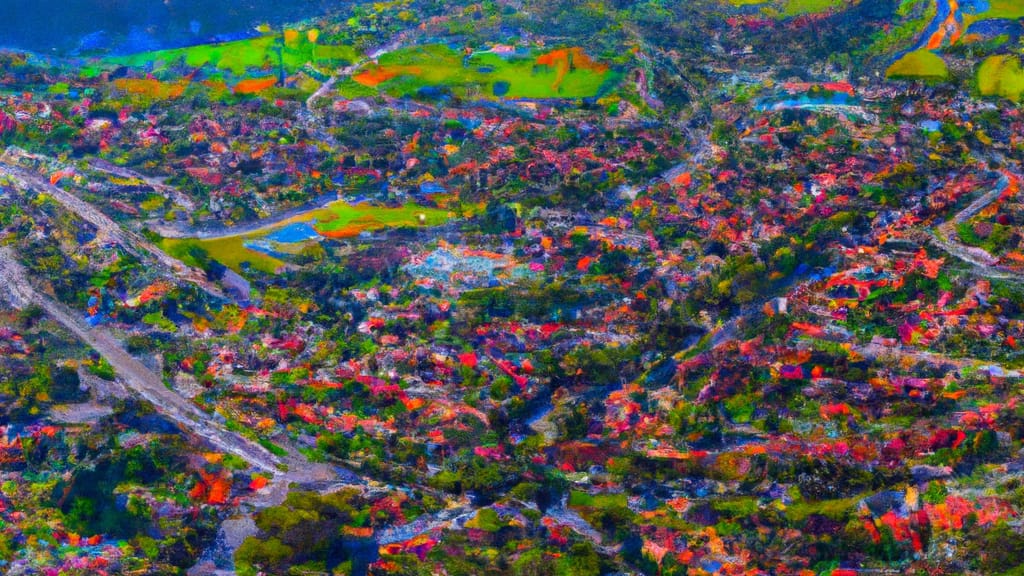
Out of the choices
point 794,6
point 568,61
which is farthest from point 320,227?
point 794,6

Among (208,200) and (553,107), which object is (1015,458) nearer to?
(553,107)

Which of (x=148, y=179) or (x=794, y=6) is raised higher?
(x=794, y=6)

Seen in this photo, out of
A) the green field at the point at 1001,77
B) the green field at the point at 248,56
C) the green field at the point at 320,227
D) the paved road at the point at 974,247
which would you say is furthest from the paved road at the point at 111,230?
the green field at the point at 1001,77

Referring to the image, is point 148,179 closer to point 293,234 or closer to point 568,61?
point 293,234

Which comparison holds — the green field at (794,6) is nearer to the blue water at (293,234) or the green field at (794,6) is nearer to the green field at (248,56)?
the green field at (248,56)

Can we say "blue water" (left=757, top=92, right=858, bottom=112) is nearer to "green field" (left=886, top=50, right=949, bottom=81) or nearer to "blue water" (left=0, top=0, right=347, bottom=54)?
"green field" (left=886, top=50, right=949, bottom=81)
